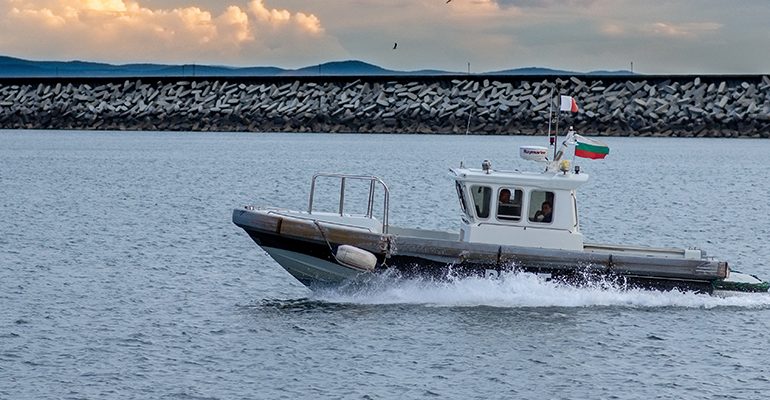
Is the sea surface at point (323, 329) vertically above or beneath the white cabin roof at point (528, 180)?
beneath

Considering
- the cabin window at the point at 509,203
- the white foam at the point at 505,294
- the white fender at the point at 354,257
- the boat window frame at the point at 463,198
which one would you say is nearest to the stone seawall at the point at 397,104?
the white foam at the point at 505,294

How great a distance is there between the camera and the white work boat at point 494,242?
19359 millimetres

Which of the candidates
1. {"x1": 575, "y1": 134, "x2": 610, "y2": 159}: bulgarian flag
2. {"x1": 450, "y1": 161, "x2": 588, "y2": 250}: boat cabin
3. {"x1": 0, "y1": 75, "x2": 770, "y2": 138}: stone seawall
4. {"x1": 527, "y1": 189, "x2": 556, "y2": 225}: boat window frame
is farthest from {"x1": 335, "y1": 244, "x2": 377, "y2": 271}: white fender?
{"x1": 0, "y1": 75, "x2": 770, "y2": 138}: stone seawall

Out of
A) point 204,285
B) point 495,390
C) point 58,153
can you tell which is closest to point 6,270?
point 204,285

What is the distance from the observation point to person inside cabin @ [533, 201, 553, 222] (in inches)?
767

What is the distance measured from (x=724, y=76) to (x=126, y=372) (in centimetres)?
7984

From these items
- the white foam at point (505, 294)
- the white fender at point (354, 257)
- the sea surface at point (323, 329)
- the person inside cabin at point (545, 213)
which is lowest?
the sea surface at point (323, 329)

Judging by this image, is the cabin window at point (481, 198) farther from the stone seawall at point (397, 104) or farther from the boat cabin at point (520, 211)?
the stone seawall at point (397, 104)

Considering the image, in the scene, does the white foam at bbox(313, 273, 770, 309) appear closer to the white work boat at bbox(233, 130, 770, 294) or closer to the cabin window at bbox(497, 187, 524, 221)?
the white work boat at bbox(233, 130, 770, 294)

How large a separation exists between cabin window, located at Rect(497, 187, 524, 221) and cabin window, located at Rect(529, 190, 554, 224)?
0.17 meters

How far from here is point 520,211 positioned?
19.5 metres

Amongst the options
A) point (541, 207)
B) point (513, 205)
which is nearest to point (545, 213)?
point (541, 207)

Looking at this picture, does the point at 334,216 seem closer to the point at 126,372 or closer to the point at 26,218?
the point at 126,372

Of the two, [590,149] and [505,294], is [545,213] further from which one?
[505,294]
